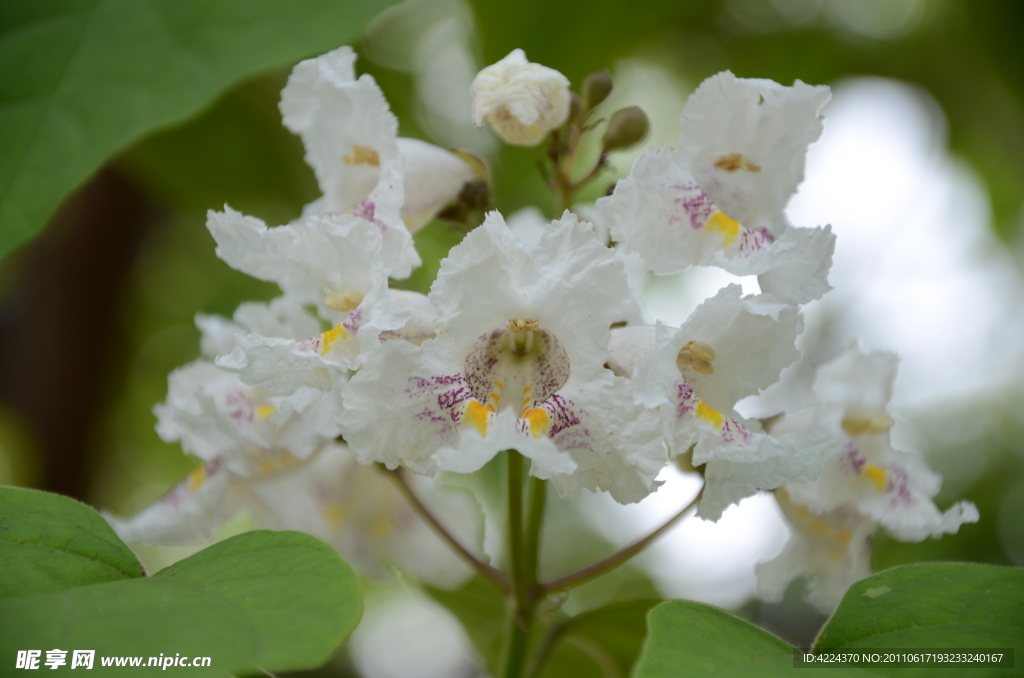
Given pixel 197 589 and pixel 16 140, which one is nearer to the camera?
pixel 197 589

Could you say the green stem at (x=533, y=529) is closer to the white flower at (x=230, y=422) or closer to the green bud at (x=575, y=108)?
the white flower at (x=230, y=422)

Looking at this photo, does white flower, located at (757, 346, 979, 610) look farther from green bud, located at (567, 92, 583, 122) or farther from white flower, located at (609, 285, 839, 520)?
green bud, located at (567, 92, 583, 122)

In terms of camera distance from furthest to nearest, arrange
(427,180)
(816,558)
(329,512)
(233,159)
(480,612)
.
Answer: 1. (233,159)
2. (480,612)
3. (329,512)
4. (816,558)
5. (427,180)

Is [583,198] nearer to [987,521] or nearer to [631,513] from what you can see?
[631,513]

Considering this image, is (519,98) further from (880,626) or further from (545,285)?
(880,626)

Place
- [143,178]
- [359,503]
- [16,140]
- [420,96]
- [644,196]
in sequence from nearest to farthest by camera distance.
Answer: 1. [644,196]
2. [16,140]
3. [359,503]
4. [143,178]
5. [420,96]

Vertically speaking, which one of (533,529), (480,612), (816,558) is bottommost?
(480,612)

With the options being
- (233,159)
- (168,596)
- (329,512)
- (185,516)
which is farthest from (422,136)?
(168,596)

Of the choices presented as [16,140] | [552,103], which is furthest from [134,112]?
[552,103]
